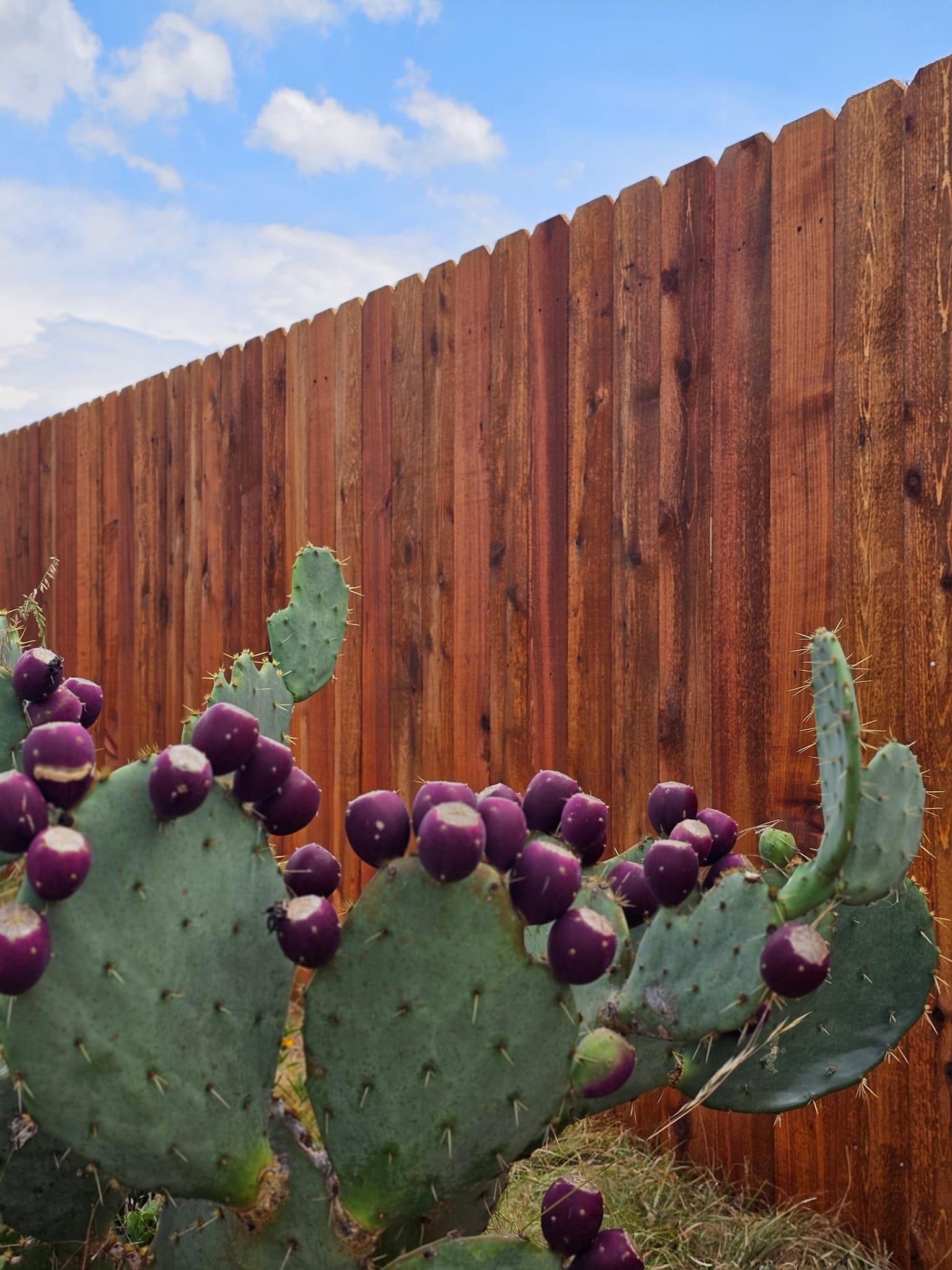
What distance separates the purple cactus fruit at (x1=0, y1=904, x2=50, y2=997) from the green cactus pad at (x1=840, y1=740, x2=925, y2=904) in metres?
0.52

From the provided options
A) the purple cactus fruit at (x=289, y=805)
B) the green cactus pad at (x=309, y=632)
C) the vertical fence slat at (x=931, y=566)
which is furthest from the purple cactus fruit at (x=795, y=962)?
→ the vertical fence slat at (x=931, y=566)

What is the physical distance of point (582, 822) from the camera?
88cm

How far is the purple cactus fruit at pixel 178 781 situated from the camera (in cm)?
68

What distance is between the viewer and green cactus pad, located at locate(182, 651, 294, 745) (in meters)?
1.27

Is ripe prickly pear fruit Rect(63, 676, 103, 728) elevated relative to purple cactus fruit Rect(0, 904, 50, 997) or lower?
elevated

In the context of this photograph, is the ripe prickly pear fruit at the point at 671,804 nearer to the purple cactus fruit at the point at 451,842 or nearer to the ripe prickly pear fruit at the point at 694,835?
the ripe prickly pear fruit at the point at 694,835

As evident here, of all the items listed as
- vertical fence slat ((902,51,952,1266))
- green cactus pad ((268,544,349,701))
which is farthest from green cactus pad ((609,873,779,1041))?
vertical fence slat ((902,51,952,1266))

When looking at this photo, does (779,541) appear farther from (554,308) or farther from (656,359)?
(554,308)

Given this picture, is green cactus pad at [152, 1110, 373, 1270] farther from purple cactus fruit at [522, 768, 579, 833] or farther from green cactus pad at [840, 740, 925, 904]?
green cactus pad at [840, 740, 925, 904]

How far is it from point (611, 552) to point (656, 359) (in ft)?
1.38

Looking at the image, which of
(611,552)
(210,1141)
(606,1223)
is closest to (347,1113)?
(210,1141)

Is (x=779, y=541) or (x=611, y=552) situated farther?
(x=611, y=552)

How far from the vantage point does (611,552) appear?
2480mm

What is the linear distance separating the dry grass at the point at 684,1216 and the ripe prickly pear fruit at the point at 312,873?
1.05 metres
